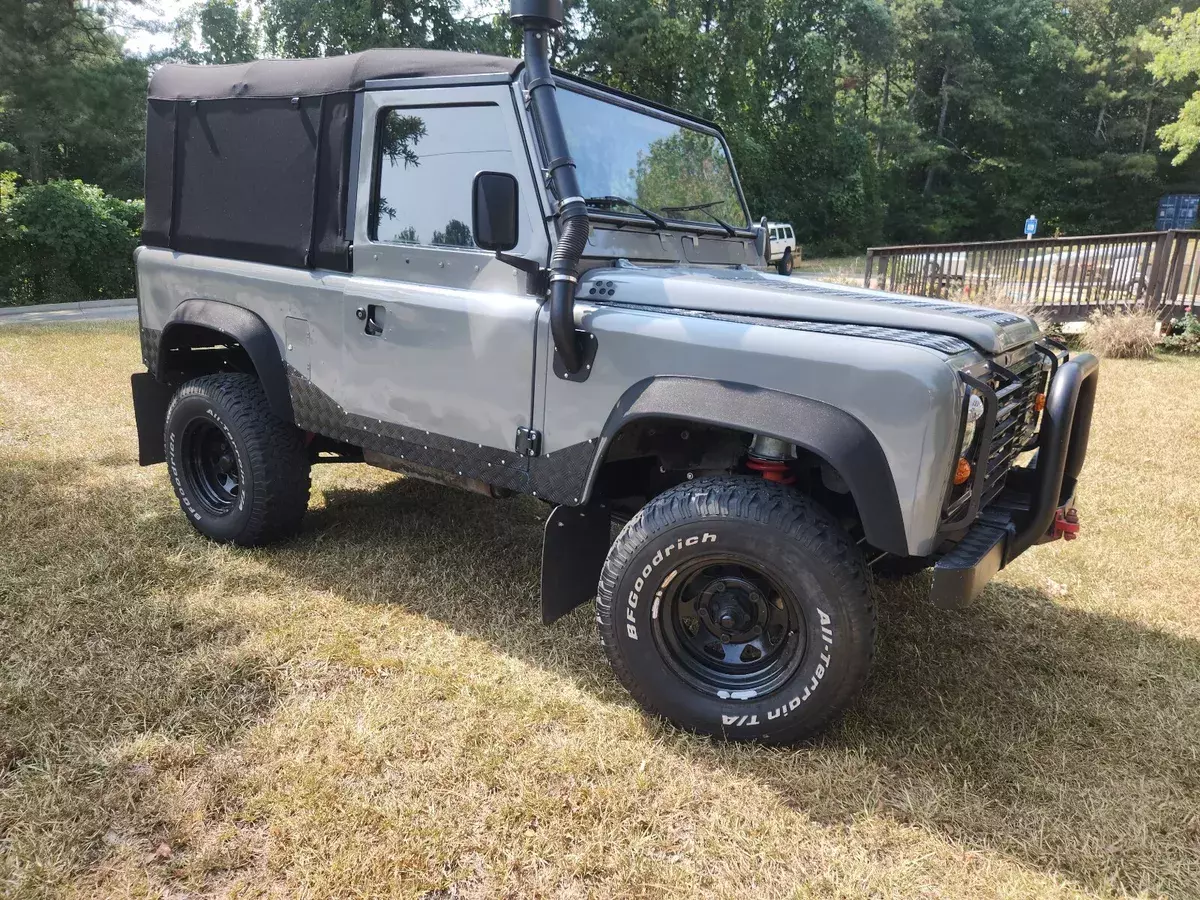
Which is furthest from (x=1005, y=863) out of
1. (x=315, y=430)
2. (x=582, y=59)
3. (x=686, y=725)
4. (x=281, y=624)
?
(x=582, y=59)

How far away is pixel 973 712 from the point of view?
293 cm

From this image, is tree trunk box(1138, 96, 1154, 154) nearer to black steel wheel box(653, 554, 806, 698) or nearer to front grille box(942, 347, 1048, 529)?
front grille box(942, 347, 1048, 529)

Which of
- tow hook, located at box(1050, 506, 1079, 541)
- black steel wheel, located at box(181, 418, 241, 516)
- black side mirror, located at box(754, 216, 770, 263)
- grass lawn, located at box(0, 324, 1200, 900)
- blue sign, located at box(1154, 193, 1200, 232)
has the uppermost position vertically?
blue sign, located at box(1154, 193, 1200, 232)

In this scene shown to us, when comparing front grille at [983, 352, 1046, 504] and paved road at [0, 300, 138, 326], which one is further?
paved road at [0, 300, 138, 326]

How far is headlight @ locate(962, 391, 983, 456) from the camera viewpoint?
2.34m

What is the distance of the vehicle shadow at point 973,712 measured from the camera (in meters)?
2.36

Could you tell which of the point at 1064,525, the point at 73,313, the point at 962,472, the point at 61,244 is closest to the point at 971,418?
the point at 962,472

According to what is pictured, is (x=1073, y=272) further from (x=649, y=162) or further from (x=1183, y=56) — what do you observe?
(x=1183, y=56)

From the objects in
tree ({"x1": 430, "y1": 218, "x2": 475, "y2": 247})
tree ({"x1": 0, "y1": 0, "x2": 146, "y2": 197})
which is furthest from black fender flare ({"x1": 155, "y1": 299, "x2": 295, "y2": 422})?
tree ({"x1": 0, "y1": 0, "x2": 146, "y2": 197})

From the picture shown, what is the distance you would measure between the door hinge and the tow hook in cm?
186

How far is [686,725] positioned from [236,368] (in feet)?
10.4

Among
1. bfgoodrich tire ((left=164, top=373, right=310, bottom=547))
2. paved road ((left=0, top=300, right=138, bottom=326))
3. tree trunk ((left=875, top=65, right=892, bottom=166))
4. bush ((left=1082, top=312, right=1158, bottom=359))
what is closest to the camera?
bfgoodrich tire ((left=164, top=373, right=310, bottom=547))

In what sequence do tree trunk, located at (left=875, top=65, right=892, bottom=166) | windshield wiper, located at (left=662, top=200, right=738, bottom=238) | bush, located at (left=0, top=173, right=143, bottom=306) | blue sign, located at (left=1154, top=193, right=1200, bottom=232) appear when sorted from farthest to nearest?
tree trunk, located at (left=875, top=65, right=892, bottom=166), blue sign, located at (left=1154, top=193, right=1200, bottom=232), bush, located at (left=0, top=173, right=143, bottom=306), windshield wiper, located at (left=662, top=200, right=738, bottom=238)

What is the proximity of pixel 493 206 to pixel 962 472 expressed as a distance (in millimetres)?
1694
